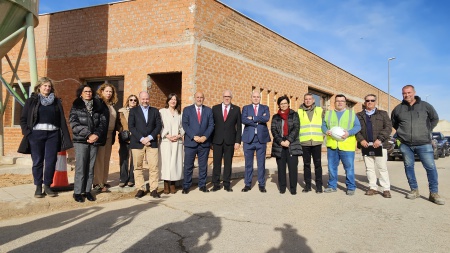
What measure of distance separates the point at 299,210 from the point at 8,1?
7.61m

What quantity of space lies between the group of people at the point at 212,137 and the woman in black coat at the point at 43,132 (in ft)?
0.05

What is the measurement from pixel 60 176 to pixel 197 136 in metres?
2.59

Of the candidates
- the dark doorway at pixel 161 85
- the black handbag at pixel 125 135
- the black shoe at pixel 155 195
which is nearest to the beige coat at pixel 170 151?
the black shoe at pixel 155 195

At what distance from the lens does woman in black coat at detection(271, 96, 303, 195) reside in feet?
21.7

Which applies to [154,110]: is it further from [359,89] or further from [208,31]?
[359,89]

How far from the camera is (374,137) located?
21.6 feet

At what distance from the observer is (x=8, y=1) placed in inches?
295

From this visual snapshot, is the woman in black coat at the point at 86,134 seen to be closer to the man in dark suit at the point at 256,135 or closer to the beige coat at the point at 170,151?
the beige coat at the point at 170,151

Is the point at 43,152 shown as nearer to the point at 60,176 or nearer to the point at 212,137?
the point at 60,176

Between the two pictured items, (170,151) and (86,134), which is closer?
(86,134)

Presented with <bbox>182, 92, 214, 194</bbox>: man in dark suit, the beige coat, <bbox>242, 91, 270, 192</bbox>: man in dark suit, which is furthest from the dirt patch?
<bbox>242, 91, 270, 192</bbox>: man in dark suit

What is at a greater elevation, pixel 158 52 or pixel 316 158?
pixel 158 52

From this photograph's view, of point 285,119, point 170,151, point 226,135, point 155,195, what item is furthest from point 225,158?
point 155,195

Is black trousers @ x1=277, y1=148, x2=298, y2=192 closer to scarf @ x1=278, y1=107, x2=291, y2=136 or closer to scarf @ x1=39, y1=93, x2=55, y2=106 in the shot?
scarf @ x1=278, y1=107, x2=291, y2=136
